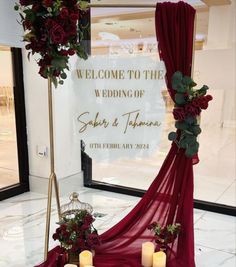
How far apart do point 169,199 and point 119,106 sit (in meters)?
0.63

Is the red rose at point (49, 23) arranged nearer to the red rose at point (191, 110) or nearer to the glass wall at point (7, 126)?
the red rose at point (191, 110)

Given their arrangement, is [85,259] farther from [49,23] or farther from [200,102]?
[49,23]

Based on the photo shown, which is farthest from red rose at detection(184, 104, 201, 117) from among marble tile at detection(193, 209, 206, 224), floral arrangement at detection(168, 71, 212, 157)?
marble tile at detection(193, 209, 206, 224)

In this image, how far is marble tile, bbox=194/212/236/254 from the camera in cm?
224

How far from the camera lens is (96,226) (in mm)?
2500

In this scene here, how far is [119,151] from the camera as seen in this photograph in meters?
1.86

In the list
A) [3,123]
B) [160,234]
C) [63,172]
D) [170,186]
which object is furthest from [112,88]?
[3,123]

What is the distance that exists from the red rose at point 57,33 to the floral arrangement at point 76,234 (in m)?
1.00

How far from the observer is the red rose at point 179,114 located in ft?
5.23

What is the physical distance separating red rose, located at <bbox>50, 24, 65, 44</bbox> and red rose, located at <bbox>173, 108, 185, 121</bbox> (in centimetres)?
69

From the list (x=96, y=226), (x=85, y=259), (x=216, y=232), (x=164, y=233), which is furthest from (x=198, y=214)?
Answer: (x=85, y=259)

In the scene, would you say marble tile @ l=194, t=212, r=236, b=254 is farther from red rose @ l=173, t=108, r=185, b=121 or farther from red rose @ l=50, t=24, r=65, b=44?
red rose @ l=50, t=24, r=65, b=44

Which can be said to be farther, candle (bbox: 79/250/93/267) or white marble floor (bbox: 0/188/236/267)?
white marble floor (bbox: 0/188/236/267)

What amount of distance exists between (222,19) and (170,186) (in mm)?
1680
